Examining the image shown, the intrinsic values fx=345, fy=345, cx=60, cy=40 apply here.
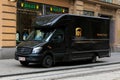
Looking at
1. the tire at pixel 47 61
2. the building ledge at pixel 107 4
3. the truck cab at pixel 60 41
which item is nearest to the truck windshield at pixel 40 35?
the truck cab at pixel 60 41

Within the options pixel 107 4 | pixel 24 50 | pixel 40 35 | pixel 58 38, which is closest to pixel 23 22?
pixel 40 35

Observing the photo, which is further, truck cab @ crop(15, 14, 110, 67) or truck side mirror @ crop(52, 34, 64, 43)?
truck side mirror @ crop(52, 34, 64, 43)

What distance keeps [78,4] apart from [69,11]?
111cm

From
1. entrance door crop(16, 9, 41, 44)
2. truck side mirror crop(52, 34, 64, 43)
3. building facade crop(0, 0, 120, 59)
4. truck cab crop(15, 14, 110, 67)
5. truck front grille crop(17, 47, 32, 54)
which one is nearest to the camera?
truck front grille crop(17, 47, 32, 54)

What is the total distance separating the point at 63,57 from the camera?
57.4ft

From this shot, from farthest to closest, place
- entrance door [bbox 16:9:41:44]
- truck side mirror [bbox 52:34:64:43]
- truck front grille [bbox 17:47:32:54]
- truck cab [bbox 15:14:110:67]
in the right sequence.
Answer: entrance door [bbox 16:9:41:44], truck side mirror [bbox 52:34:64:43], truck cab [bbox 15:14:110:67], truck front grille [bbox 17:47:32:54]

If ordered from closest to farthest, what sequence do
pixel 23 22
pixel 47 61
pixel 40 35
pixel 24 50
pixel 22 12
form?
pixel 24 50
pixel 47 61
pixel 40 35
pixel 22 12
pixel 23 22

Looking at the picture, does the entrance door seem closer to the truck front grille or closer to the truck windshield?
the truck windshield

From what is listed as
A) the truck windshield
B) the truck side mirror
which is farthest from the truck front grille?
the truck side mirror

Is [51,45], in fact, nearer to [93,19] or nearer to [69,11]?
[93,19]

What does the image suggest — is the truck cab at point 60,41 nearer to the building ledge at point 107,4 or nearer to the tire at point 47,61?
the tire at point 47,61

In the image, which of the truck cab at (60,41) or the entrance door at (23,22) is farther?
the entrance door at (23,22)

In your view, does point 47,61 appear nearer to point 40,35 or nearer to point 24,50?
point 24,50

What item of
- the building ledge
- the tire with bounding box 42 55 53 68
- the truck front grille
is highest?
the building ledge
